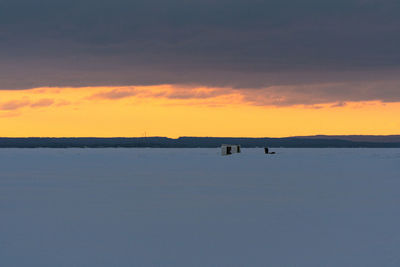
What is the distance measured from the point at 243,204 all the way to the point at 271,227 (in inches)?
198

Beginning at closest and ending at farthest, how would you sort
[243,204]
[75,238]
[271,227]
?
1. [75,238]
2. [271,227]
3. [243,204]

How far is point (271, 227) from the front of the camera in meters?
14.9

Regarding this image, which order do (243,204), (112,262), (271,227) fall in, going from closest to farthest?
Answer: 1. (112,262)
2. (271,227)
3. (243,204)

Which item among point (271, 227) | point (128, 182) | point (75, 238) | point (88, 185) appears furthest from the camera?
point (128, 182)

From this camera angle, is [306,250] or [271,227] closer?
[306,250]

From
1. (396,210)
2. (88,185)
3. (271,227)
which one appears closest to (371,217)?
(396,210)

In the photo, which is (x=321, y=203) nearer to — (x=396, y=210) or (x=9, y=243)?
(x=396, y=210)

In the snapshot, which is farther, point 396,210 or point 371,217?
point 396,210

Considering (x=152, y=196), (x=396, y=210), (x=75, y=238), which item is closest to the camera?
(x=75, y=238)

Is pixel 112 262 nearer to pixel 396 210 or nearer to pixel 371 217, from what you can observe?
pixel 371 217

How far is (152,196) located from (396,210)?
29.4 feet

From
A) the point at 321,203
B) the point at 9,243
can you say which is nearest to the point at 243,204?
the point at 321,203

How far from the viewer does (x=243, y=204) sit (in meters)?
19.9

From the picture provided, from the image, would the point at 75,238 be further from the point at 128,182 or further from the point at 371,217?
the point at 128,182
